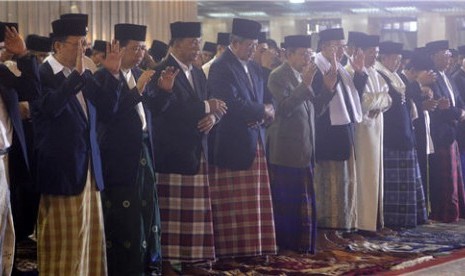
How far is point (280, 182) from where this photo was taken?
20.8 feet

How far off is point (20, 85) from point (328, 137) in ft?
9.69

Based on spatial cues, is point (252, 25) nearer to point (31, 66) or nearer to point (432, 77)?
point (31, 66)

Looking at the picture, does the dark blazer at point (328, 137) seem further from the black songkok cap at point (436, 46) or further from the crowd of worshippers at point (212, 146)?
the black songkok cap at point (436, 46)

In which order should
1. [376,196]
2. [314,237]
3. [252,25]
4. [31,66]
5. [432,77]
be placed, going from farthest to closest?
[432,77], [376,196], [314,237], [252,25], [31,66]

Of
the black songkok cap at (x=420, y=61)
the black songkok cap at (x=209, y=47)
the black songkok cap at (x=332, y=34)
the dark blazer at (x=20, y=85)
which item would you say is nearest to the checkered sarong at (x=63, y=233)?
the dark blazer at (x=20, y=85)

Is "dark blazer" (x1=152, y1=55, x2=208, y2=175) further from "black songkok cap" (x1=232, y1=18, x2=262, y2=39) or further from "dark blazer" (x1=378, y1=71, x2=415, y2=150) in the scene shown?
"dark blazer" (x1=378, y1=71, x2=415, y2=150)

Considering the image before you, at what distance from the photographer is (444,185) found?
8.25 m

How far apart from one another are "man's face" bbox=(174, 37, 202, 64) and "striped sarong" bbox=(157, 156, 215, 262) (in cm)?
61

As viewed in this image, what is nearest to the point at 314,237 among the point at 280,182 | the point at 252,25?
the point at 280,182

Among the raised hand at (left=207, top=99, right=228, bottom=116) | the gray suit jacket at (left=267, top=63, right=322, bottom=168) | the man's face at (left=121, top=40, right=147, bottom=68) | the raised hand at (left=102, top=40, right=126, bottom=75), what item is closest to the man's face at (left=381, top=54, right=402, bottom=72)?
the gray suit jacket at (left=267, top=63, right=322, bottom=168)

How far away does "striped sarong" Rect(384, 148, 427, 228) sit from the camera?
24.6ft

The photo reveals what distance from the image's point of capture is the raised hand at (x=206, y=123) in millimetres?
5418

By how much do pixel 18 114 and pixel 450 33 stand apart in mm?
15674

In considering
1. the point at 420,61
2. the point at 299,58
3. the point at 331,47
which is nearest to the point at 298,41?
the point at 299,58
